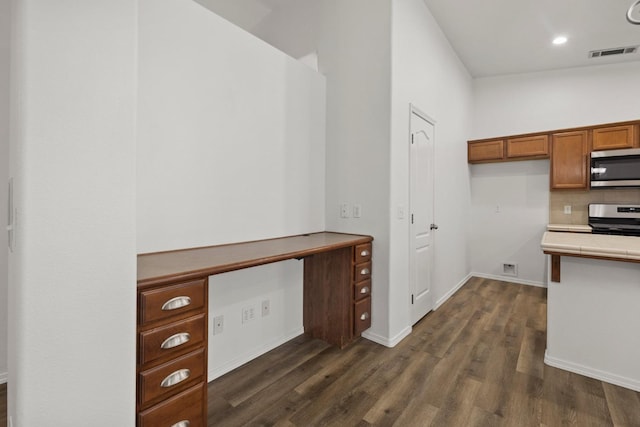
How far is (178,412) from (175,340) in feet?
1.13

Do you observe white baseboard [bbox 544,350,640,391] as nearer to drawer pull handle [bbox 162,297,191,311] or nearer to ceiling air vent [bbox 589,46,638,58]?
drawer pull handle [bbox 162,297,191,311]

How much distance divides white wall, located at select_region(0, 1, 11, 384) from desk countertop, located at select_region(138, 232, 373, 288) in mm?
1200

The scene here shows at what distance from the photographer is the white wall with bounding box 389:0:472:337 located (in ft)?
9.05

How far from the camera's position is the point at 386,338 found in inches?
106

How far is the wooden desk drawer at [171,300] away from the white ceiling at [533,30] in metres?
3.53

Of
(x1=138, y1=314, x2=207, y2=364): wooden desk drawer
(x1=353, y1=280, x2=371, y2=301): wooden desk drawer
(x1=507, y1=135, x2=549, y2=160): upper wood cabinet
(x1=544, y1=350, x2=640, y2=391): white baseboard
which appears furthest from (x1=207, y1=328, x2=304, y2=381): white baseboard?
(x1=507, y1=135, x2=549, y2=160): upper wood cabinet

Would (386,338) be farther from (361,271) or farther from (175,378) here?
(175,378)

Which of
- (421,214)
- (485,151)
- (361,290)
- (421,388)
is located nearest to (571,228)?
(485,151)

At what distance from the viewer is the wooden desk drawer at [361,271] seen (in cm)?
262

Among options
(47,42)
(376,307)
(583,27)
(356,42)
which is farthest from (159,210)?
(583,27)

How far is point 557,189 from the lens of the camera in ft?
14.3

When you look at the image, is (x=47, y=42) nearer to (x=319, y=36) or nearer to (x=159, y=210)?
(x=159, y=210)

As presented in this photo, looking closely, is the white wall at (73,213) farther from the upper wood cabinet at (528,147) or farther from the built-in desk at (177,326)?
the upper wood cabinet at (528,147)

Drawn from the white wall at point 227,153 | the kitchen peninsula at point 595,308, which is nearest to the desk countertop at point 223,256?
the white wall at point 227,153
